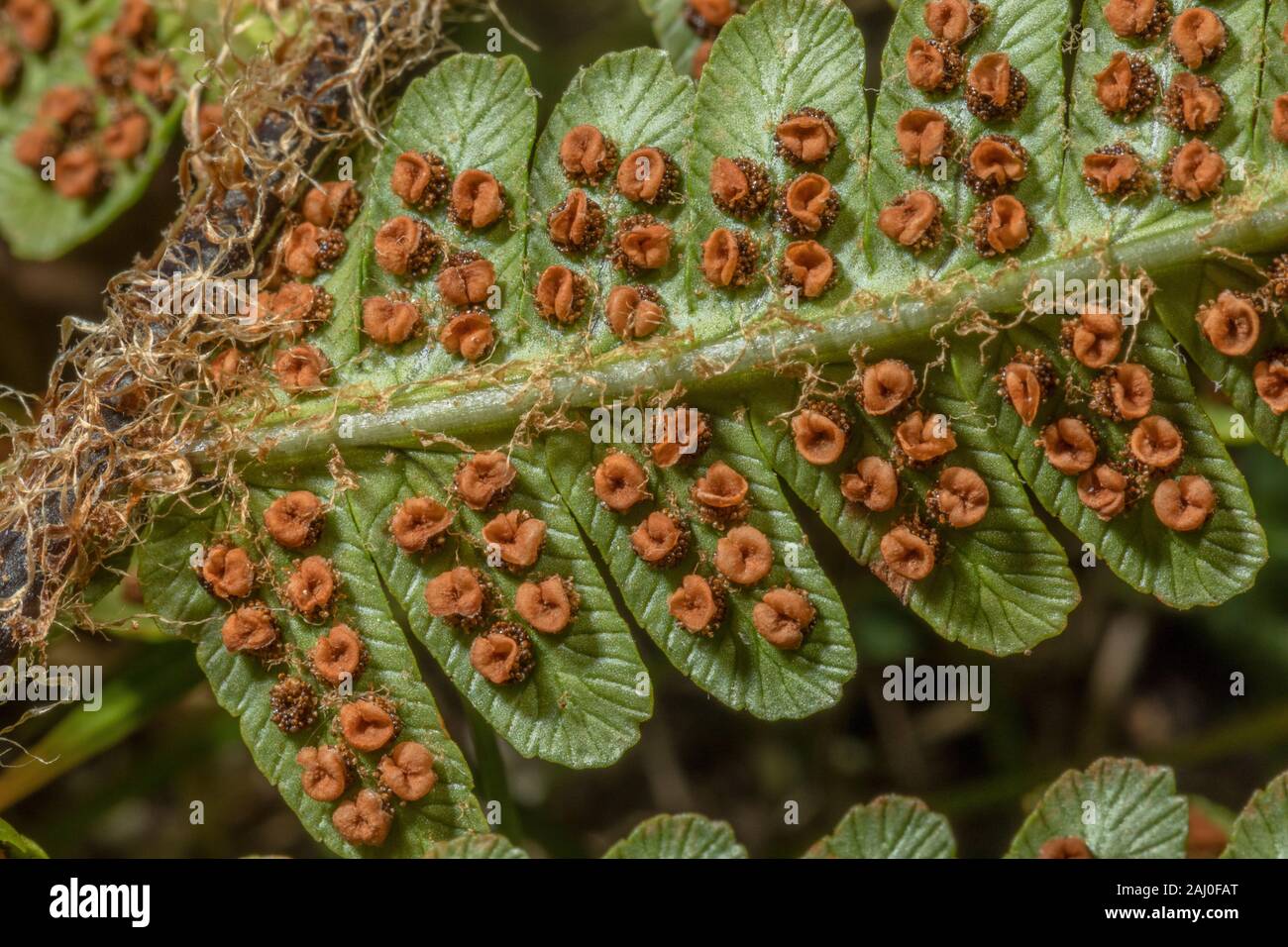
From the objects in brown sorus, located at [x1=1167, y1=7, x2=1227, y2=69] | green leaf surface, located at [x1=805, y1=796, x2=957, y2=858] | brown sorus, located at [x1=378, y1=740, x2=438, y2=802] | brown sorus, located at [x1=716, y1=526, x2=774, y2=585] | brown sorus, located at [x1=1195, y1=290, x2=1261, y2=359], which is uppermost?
brown sorus, located at [x1=1167, y1=7, x2=1227, y2=69]

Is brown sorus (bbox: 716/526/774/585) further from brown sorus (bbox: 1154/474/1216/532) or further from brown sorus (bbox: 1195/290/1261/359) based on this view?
brown sorus (bbox: 1195/290/1261/359)

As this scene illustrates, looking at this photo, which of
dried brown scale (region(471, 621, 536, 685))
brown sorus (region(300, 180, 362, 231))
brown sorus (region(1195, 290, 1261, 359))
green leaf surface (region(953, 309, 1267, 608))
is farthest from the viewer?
brown sorus (region(300, 180, 362, 231))

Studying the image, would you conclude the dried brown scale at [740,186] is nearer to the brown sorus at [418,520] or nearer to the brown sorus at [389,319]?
the brown sorus at [389,319]

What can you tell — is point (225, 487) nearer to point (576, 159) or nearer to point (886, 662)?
point (576, 159)

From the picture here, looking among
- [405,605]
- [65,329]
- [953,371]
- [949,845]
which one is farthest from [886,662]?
[65,329]

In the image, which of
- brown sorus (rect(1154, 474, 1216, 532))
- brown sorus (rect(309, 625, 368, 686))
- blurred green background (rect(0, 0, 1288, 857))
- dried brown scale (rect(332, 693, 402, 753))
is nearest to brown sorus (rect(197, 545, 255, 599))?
brown sorus (rect(309, 625, 368, 686))

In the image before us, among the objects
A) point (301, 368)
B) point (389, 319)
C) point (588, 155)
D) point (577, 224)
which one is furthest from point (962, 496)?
point (301, 368)

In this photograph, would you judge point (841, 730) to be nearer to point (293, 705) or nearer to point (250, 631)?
point (293, 705)
